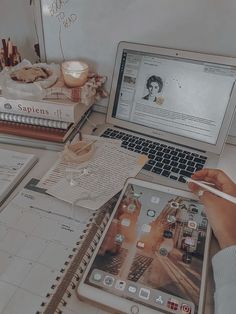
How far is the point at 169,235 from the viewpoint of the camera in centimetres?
52

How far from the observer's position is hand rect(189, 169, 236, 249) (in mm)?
508

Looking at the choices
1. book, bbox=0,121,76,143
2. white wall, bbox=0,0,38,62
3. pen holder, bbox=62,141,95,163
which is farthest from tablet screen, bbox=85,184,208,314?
white wall, bbox=0,0,38,62

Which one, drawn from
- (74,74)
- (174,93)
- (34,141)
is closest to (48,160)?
(34,141)

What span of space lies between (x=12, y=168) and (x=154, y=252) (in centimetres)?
37

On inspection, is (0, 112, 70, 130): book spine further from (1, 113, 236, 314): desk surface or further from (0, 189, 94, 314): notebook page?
(0, 189, 94, 314): notebook page

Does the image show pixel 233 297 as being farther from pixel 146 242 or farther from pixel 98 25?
pixel 98 25

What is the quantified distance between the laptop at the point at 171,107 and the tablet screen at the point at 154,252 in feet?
0.32

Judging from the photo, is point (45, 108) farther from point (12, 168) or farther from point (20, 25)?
point (20, 25)

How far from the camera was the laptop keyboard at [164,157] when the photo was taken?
67 centimetres

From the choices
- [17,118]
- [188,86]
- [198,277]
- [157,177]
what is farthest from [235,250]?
[17,118]

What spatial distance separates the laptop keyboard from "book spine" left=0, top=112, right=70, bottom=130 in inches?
4.5

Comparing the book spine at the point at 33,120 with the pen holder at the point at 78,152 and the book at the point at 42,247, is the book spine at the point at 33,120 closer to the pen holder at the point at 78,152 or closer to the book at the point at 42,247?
the pen holder at the point at 78,152

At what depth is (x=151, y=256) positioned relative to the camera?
0.49 meters

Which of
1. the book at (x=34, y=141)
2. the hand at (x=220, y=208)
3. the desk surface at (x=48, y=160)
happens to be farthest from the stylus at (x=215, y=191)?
the book at (x=34, y=141)
